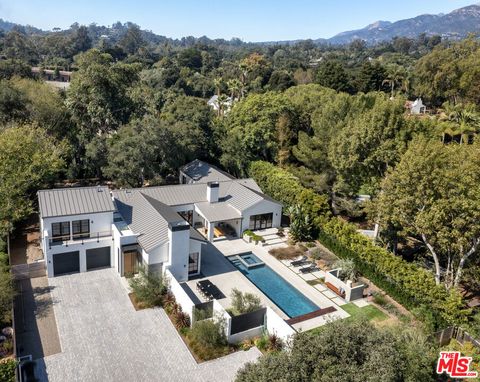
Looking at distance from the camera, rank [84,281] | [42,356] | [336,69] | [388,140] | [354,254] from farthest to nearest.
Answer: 1. [336,69]
2. [388,140]
3. [354,254]
4. [84,281]
5. [42,356]

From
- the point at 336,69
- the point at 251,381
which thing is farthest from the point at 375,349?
the point at 336,69

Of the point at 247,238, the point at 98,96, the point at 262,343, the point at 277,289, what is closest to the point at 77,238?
the point at 247,238

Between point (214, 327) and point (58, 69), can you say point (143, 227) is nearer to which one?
point (214, 327)

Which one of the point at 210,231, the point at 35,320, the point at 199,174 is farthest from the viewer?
the point at 199,174

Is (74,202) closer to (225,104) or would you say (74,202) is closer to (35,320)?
(35,320)

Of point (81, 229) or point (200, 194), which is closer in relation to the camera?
point (81, 229)

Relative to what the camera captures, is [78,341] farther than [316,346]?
Yes

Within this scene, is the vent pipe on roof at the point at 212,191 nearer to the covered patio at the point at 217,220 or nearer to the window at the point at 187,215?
the covered patio at the point at 217,220

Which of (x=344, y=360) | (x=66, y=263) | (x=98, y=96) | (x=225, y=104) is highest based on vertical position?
(x=98, y=96)
